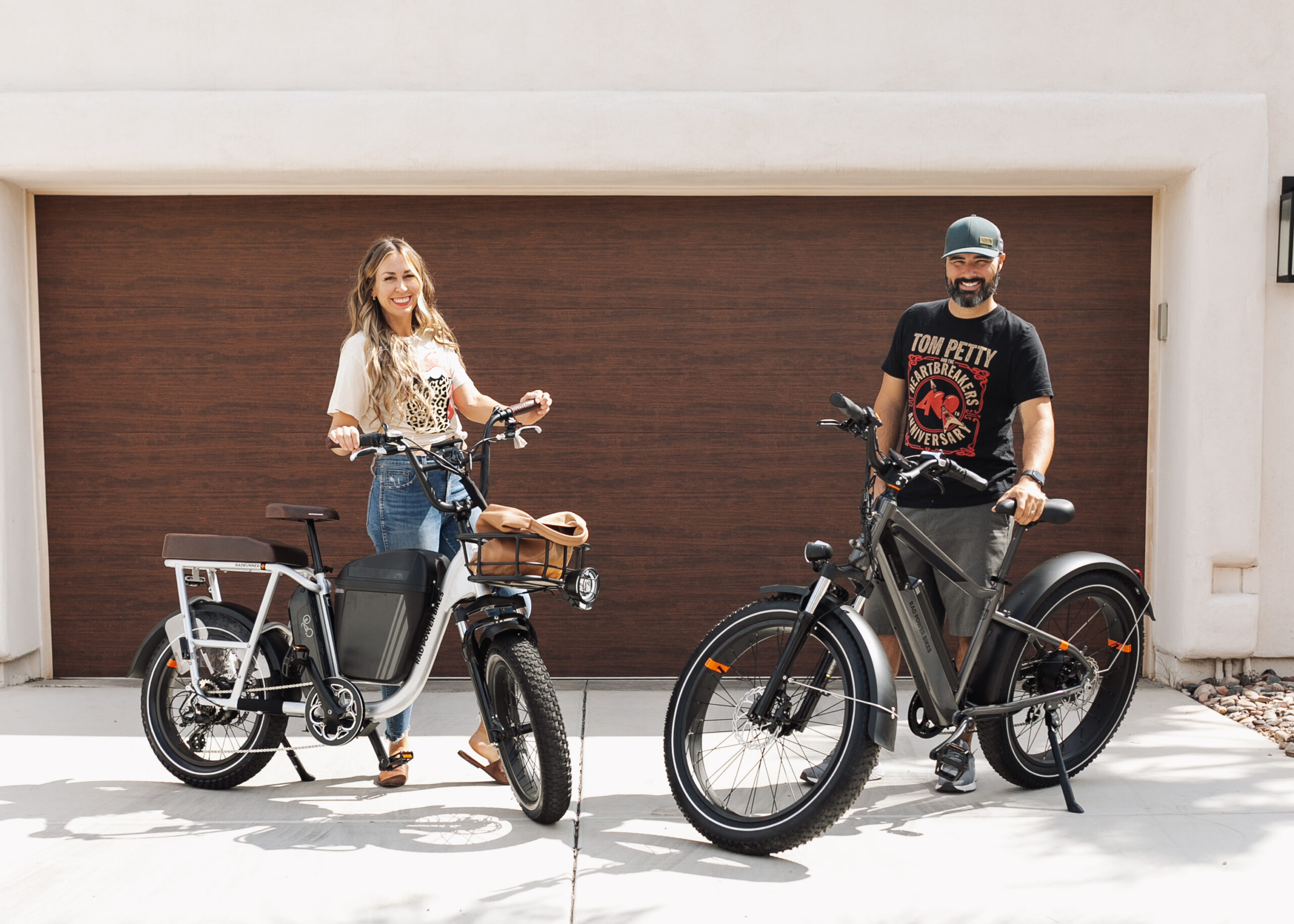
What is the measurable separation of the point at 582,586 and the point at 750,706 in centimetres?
59

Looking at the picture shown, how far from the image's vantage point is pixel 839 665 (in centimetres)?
308

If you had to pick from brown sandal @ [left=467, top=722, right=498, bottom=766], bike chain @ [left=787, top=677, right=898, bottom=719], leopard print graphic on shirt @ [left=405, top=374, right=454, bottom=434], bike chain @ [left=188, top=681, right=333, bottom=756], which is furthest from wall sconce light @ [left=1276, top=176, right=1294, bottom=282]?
bike chain @ [left=188, top=681, right=333, bottom=756]

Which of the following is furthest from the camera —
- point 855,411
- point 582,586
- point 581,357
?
point 581,357

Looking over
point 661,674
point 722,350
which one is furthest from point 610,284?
point 661,674

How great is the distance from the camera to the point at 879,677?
2992 millimetres

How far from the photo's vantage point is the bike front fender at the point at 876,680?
2943mm

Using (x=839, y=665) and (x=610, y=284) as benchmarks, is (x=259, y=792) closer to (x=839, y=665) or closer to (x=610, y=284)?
(x=839, y=665)

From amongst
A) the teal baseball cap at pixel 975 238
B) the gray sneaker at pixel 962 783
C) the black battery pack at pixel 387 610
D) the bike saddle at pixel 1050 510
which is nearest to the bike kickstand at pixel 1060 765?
the gray sneaker at pixel 962 783

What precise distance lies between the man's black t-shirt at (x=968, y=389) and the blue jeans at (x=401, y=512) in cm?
154

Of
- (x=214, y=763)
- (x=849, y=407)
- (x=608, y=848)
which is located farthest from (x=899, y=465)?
(x=214, y=763)

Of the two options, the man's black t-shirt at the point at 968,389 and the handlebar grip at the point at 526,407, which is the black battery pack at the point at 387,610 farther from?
the man's black t-shirt at the point at 968,389

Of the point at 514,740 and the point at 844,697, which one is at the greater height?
the point at 844,697

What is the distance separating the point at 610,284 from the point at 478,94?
103cm

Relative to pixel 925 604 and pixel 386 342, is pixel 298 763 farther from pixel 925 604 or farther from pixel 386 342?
pixel 925 604
